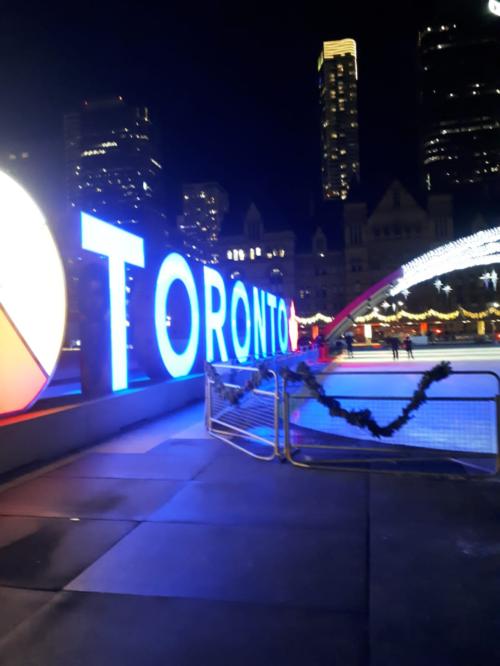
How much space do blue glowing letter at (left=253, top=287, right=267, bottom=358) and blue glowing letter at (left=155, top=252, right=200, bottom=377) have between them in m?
6.92

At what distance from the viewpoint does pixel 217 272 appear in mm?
16406

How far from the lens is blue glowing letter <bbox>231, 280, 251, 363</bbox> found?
1827cm

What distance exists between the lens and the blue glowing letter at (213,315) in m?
15.2

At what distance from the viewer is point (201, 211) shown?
139 m

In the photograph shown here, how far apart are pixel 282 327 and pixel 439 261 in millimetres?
9871

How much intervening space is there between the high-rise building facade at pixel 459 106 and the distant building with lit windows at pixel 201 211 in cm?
6405

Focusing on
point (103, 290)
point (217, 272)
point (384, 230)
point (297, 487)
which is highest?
point (384, 230)

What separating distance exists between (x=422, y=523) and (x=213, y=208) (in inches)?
5550

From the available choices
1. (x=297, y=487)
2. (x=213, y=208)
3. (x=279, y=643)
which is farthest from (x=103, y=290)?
(x=213, y=208)

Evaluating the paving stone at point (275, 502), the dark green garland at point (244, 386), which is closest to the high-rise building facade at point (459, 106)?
the dark green garland at point (244, 386)

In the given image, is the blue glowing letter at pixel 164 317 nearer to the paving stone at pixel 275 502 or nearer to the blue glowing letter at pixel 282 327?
the paving stone at pixel 275 502

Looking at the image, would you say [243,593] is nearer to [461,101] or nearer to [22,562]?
[22,562]

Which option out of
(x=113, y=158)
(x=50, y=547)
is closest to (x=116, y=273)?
(x=50, y=547)

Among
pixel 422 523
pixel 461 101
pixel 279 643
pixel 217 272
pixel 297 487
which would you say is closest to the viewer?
pixel 279 643
